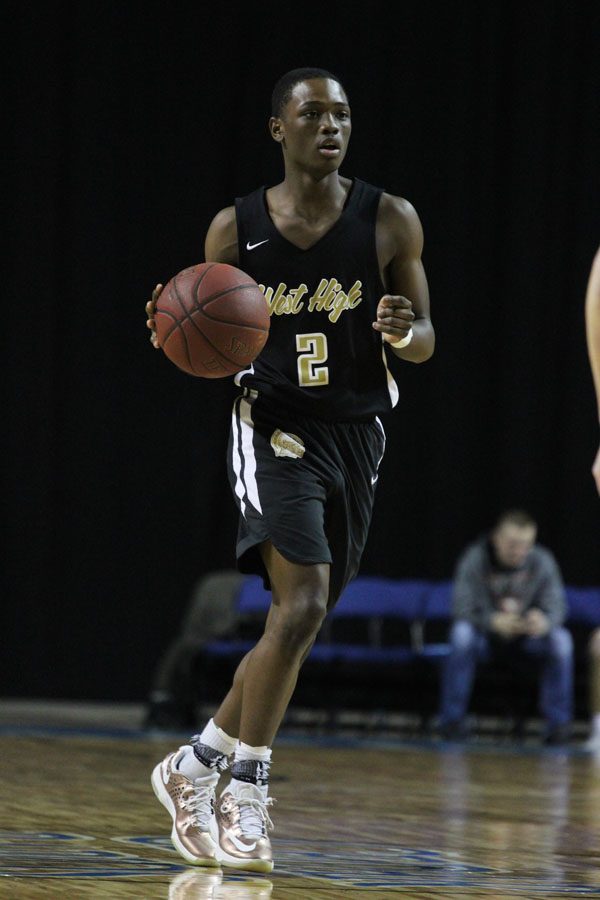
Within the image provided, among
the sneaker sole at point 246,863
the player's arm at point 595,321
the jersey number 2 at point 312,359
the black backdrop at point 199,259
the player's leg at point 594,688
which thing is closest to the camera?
the player's arm at point 595,321

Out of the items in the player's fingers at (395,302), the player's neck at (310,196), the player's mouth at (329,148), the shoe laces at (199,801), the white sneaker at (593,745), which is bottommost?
the white sneaker at (593,745)

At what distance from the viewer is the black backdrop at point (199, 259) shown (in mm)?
9984

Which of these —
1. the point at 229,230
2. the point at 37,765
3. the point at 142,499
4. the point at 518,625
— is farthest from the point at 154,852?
the point at 142,499

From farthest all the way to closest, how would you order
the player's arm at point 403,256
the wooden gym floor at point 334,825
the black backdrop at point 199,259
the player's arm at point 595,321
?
the black backdrop at point 199,259
the player's arm at point 403,256
the wooden gym floor at point 334,825
the player's arm at point 595,321

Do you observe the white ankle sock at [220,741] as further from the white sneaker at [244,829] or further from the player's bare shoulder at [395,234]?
the player's bare shoulder at [395,234]

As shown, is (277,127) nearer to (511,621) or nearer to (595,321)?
(595,321)

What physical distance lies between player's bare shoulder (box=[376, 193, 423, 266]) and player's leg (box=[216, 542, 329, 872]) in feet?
2.61

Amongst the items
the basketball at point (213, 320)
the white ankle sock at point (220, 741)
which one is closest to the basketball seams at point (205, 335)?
the basketball at point (213, 320)

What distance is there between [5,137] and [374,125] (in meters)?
2.39

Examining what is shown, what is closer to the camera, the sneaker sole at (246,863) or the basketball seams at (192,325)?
the sneaker sole at (246,863)

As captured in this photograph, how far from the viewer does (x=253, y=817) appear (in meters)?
3.35

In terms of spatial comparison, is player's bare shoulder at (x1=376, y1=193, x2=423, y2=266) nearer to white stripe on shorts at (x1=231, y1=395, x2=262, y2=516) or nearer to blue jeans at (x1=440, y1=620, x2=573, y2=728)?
white stripe on shorts at (x1=231, y1=395, x2=262, y2=516)

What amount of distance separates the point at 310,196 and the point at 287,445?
2.05 ft

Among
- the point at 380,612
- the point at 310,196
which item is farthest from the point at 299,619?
the point at 380,612
